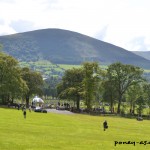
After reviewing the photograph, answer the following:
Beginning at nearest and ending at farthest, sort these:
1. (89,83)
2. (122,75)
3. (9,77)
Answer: (9,77)
(89,83)
(122,75)

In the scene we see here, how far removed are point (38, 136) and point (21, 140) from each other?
4.85 m

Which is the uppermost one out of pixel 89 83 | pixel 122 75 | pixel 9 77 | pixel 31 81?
pixel 122 75

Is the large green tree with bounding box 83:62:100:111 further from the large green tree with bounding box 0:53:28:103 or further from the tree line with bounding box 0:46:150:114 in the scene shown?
the large green tree with bounding box 0:53:28:103

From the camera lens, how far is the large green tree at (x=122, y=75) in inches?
5384

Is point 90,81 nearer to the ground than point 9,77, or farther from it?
nearer to the ground

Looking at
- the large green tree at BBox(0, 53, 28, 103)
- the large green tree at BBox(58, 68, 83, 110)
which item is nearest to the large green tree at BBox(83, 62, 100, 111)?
the large green tree at BBox(58, 68, 83, 110)

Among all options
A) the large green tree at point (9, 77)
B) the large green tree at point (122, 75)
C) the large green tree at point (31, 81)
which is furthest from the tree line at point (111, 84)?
the large green tree at point (9, 77)

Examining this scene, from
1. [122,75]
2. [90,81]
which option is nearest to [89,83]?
[90,81]

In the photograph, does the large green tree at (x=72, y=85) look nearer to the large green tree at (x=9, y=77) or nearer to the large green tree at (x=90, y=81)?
the large green tree at (x=90, y=81)

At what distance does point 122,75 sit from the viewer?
137m

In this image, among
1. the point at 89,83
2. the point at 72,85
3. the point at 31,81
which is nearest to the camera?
the point at 89,83

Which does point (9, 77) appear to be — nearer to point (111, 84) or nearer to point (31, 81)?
point (31, 81)

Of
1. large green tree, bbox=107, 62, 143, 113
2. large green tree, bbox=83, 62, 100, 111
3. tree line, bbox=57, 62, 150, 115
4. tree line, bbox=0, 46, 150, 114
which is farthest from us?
large green tree, bbox=107, 62, 143, 113

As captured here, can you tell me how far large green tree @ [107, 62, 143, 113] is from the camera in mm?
136750
